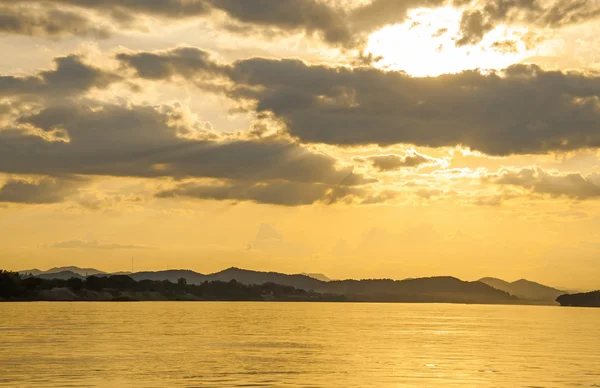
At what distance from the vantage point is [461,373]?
8619 cm

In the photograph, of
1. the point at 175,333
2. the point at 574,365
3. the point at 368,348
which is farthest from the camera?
the point at 175,333

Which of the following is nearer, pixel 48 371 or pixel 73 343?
pixel 48 371

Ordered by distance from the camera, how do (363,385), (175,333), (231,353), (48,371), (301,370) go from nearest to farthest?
(363,385), (48,371), (301,370), (231,353), (175,333)

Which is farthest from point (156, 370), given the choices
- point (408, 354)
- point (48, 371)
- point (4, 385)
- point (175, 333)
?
point (175, 333)

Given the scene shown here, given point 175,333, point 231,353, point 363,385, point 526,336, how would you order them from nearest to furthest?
point 363,385
point 231,353
point 175,333
point 526,336

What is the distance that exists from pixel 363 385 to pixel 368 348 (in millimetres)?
45000

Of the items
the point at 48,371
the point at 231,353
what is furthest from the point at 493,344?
the point at 48,371

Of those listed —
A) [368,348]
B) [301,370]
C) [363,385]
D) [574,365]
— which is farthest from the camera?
[368,348]

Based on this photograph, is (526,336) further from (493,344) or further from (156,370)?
(156,370)

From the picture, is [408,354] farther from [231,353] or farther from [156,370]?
[156,370]

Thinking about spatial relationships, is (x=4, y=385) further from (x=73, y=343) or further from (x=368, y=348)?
(x=368, y=348)

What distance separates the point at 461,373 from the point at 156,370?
30.6m

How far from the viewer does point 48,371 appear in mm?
82000

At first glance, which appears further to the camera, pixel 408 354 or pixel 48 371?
pixel 408 354
